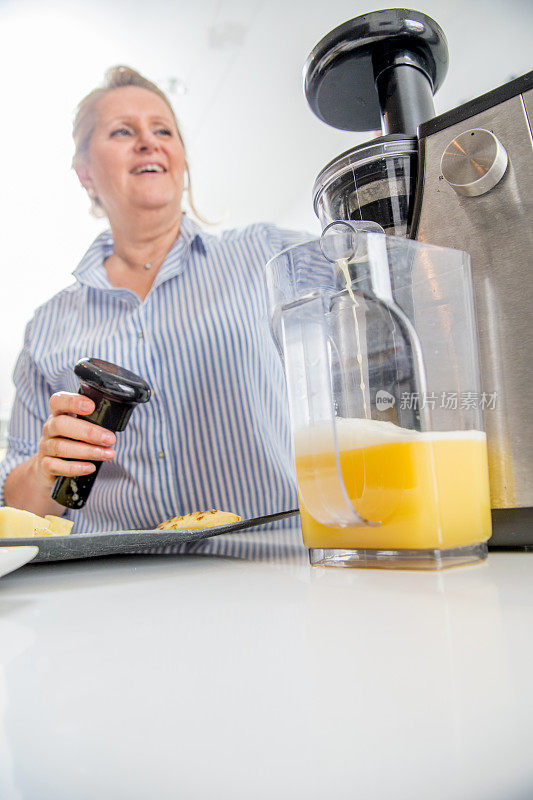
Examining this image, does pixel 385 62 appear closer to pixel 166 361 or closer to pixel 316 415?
pixel 316 415

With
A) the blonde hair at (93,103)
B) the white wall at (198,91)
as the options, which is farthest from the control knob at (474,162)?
the white wall at (198,91)

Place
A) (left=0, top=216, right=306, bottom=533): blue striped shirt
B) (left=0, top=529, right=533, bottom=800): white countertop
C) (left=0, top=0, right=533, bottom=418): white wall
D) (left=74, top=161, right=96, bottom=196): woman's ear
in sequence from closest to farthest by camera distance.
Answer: (left=0, top=529, right=533, bottom=800): white countertop
(left=0, top=216, right=306, bottom=533): blue striped shirt
(left=74, top=161, right=96, bottom=196): woman's ear
(left=0, top=0, right=533, bottom=418): white wall

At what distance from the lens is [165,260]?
1.03 metres

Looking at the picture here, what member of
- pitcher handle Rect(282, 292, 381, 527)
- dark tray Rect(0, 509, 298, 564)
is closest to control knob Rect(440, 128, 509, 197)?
pitcher handle Rect(282, 292, 381, 527)

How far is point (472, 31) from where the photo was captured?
1907 mm

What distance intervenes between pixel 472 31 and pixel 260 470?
1801 millimetres

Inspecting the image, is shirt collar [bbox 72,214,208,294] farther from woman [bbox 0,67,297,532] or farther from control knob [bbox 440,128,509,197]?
control knob [bbox 440,128,509,197]

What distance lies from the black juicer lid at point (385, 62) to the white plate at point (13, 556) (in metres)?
0.40

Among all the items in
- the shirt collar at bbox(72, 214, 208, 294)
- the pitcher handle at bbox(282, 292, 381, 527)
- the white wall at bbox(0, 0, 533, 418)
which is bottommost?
the pitcher handle at bbox(282, 292, 381, 527)

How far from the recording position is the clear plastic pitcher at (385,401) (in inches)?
12.2

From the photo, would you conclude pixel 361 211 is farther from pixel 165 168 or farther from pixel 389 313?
pixel 165 168

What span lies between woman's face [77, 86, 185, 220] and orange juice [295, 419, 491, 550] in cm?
85

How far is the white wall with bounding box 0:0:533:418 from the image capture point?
78.2 inches

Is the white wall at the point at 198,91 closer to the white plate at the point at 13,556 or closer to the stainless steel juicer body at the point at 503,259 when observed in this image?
the stainless steel juicer body at the point at 503,259
